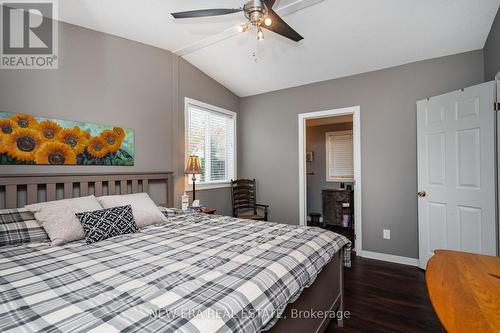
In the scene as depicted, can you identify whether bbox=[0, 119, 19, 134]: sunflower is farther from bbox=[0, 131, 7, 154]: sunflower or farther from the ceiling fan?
the ceiling fan

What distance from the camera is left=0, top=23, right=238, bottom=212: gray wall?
232cm

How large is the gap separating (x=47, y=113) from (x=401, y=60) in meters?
4.13

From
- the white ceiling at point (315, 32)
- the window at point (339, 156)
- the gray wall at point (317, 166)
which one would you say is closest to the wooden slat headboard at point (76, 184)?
the white ceiling at point (315, 32)

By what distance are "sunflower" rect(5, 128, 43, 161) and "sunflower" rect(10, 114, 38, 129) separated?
0.12 feet

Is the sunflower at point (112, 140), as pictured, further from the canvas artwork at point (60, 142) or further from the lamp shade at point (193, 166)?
the lamp shade at point (193, 166)

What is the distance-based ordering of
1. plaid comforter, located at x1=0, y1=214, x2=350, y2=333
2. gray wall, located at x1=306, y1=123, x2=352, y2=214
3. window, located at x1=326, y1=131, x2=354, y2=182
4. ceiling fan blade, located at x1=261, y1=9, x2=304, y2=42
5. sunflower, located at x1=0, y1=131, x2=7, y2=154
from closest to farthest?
plaid comforter, located at x1=0, y1=214, x2=350, y2=333
ceiling fan blade, located at x1=261, y1=9, x2=304, y2=42
sunflower, located at x1=0, y1=131, x2=7, y2=154
window, located at x1=326, y1=131, x2=354, y2=182
gray wall, located at x1=306, y1=123, x2=352, y2=214

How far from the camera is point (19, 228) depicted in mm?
1854

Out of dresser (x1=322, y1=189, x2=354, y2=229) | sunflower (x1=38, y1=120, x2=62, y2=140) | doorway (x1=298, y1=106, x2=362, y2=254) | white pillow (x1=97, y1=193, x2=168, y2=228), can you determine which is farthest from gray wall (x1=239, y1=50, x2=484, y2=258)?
sunflower (x1=38, y1=120, x2=62, y2=140)

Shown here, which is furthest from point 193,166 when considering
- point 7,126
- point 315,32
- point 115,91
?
point 315,32

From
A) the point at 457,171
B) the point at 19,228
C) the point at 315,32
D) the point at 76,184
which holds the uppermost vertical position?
the point at 315,32

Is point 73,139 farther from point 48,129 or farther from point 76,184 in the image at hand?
point 76,184

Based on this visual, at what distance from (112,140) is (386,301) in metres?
3.33

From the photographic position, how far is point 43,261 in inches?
57.4

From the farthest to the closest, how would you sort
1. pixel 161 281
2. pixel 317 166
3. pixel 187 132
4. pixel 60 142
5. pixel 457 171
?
pixel 317 166, pixel 187 132, pixel 457 171, pixel 60 142, pixel 161 281
